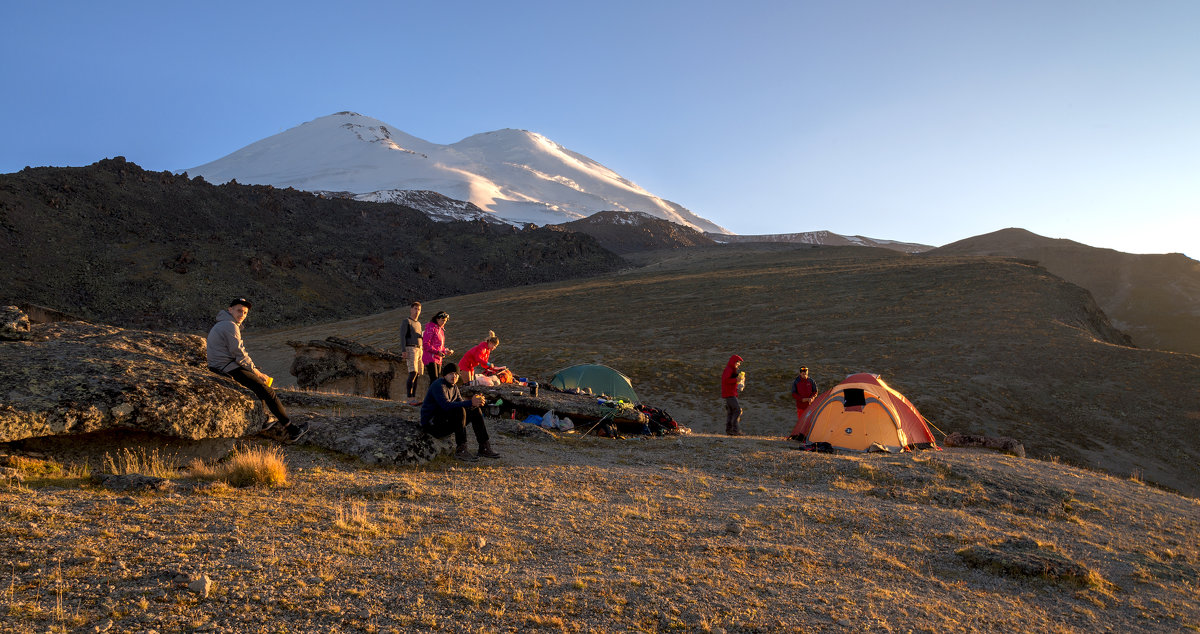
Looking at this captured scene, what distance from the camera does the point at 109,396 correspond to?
6.39m

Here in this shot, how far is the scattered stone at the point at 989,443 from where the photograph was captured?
560 inches

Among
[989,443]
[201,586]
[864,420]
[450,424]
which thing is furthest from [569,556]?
[989,443]

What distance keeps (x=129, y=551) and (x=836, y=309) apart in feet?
125

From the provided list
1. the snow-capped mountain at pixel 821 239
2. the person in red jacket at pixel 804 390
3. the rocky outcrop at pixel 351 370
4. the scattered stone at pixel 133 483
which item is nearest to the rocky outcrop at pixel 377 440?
the scattered stone at pixel 133 483

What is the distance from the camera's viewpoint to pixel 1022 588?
229 inches

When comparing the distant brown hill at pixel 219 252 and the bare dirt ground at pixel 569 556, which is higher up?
the distant brown hill at pixel 219 252

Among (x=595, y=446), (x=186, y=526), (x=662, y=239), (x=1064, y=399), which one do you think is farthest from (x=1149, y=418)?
(x=662, y=239)

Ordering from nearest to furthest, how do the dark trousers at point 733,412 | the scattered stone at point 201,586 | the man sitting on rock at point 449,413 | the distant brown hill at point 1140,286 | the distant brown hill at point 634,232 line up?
the scattered stone at point 201,586, the man sitting on rock at point 449,413, the dark trousers at point 733,412, the distant brown hill at point 1140,286, the distant brown hill at point 634,232

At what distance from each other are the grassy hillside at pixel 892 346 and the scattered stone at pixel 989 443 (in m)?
3.35

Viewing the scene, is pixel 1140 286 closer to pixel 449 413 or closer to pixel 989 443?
pixel 989 443

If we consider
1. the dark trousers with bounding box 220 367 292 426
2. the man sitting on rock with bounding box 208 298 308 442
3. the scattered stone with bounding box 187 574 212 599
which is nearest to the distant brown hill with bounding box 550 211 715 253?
the dark trousers with bounding box 220 367 292 426

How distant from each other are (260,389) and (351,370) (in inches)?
399

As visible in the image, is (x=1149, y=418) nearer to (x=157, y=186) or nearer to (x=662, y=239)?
(x=157, y=186)

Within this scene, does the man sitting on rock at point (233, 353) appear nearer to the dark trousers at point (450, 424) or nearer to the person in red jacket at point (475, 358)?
the dark trousers at point (450, 424)
